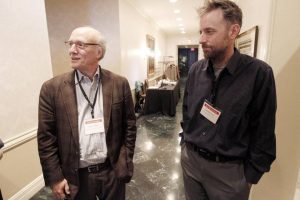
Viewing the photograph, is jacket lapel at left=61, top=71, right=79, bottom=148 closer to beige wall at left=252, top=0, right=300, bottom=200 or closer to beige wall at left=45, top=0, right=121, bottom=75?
beige wall at left=252, top=0, right=300, bottom=200

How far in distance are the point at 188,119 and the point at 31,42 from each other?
187 centimetres

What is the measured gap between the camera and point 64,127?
1232mm

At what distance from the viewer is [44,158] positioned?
4.06 ft

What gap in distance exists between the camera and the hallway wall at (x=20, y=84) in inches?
72.4

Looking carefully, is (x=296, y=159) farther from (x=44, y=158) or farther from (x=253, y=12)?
(x=44, y=158)

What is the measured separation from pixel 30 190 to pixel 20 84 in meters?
1.17

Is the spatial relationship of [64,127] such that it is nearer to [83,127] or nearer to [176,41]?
[83,127]

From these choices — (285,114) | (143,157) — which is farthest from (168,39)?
(285,114)

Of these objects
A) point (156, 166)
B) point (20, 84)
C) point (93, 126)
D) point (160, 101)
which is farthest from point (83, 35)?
point (160, 101)

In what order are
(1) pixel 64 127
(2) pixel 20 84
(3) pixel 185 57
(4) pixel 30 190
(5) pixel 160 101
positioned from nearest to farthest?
(1) pixel 64 127 < (2) pixel 20 84 < (4) pixel 30 190 < (5) pixel 160 101 < (3) pixel 185 57

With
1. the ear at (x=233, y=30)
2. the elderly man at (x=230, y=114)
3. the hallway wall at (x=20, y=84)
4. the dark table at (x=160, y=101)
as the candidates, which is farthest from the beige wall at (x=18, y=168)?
the dark table at (x=160, y=101)

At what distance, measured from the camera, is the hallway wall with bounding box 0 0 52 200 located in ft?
6.04

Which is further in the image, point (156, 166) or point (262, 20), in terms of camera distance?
point (156, 166)

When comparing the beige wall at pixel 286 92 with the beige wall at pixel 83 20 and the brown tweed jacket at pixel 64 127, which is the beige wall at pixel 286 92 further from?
the beige wall at pixel 83 20
